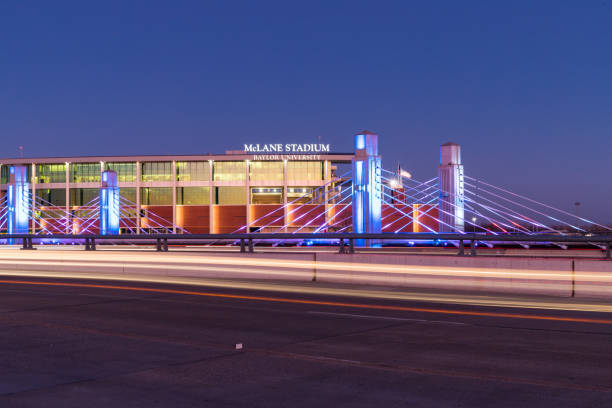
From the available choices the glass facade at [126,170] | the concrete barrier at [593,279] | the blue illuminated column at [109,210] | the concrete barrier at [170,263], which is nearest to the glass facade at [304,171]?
the glass facade at [126,170]

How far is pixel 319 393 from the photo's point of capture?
749 cm

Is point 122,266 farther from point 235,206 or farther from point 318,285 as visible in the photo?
point 235,206

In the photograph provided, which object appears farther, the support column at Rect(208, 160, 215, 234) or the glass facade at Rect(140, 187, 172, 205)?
the glass facade at Rect(140, 187, 172, 205)

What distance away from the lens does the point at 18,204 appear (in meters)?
51.6

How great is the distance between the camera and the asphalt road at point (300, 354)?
7.41m

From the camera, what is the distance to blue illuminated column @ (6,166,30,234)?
50844 mm

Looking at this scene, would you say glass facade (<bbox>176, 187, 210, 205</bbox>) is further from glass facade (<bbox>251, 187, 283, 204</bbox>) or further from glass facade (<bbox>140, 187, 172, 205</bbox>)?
glass facade (<bbox>251, 187, 283, 204</bbox>)

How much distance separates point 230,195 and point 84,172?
18.6 meters

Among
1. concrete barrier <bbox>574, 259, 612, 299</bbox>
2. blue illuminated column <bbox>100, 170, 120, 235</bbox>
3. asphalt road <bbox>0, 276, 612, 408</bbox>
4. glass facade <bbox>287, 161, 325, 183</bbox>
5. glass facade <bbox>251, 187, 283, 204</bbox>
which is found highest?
glass facade <bbox>287, 161, 325, 183</bbox>

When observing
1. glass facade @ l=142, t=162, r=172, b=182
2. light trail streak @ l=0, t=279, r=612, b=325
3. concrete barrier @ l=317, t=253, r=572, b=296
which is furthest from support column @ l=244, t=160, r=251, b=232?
concrete barrier @ l=317, t=253, r=572, b=296

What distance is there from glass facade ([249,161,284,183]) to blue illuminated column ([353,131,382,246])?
56.9 m

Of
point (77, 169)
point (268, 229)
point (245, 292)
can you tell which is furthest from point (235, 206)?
point (245, 292)

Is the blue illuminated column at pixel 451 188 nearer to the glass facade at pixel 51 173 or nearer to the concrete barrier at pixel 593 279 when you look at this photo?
the concrete barrier at pixel 593 279

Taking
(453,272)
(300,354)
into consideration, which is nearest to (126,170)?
(453,272)
